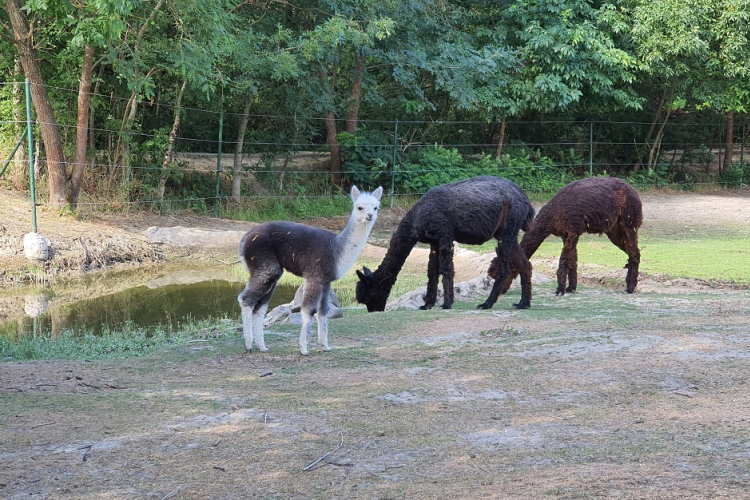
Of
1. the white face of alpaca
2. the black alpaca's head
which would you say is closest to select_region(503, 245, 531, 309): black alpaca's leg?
the black alpaca's head

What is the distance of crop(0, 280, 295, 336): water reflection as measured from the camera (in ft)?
34.1

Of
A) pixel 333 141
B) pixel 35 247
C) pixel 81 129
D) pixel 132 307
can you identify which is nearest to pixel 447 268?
pixel 132 307

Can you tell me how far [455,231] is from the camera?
981 cm

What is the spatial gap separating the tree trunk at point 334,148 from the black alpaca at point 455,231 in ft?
36.6

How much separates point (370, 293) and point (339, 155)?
39.6 feet

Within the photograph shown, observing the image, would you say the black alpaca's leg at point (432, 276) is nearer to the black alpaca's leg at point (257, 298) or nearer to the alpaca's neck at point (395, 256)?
the alpaca's neck at point (395, 256)

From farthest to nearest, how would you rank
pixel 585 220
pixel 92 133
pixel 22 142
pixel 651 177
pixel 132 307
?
pixel 651 177
pixel 92 133
pixel 22 142
pixel 132 307
pixel 585 220

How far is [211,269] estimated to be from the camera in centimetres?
1486

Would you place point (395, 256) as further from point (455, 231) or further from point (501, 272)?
point (501, 272)

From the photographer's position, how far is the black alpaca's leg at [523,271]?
9.87 metres

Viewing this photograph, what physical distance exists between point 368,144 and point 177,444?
17.4m

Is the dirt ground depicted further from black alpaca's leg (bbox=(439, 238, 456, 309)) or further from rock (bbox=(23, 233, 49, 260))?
rock (bbox=(23, 233, 49, 260))

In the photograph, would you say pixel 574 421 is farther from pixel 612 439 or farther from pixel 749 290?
pixel 749 290

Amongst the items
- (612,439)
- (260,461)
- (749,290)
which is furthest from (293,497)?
(749,290)
